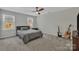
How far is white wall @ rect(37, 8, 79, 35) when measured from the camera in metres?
1.99

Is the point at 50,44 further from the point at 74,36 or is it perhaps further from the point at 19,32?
the point at 19,32

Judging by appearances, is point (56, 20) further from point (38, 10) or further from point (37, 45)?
point (37, 45)

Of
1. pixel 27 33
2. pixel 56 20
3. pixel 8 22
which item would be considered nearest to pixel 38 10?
pixel 56 20

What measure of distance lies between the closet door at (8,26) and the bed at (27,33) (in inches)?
4.3

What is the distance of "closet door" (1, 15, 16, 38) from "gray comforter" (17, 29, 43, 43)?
0.15 m

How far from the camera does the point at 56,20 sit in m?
2.13

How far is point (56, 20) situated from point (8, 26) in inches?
43.0

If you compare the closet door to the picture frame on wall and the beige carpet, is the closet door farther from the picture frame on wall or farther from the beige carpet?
the beige carpet

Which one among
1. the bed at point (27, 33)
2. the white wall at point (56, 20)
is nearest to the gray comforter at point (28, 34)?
the bed at point (27, 33)

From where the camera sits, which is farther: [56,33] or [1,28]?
[56,33]
